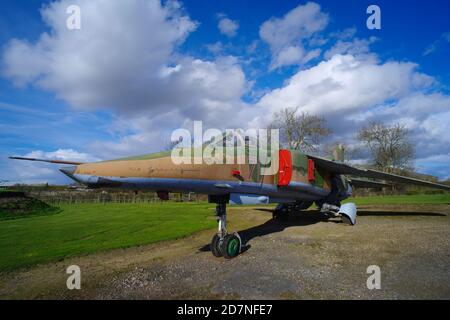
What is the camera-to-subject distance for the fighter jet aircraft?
532cm

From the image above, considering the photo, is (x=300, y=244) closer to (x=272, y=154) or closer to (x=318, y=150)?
(x=272, y=154)

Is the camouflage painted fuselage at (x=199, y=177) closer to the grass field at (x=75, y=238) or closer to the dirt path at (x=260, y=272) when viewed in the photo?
the dirt path at (x=260, y=272)

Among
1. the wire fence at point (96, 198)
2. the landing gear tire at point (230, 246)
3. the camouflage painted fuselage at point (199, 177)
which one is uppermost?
the camouflage painted fuselage at point (199, 177)

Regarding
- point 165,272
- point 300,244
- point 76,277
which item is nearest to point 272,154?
point 300,244

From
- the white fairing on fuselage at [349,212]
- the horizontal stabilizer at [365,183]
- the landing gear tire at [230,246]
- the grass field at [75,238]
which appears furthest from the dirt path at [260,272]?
the horizontal stabilizer at [365,183]

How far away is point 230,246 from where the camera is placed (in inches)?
291

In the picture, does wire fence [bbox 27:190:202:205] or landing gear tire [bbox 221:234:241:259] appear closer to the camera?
landing gear tire [bbox 221:234:241:259]

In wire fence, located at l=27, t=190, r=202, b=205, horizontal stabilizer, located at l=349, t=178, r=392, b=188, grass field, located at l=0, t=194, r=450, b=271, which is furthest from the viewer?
wire fence, located at l=27, t=190, r=202, b=205

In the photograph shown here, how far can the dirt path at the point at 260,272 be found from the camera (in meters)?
5.01

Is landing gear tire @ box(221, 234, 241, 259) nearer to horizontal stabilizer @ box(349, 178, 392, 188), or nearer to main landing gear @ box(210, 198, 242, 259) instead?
main landing gear @ box(210, 198, 242, 259)

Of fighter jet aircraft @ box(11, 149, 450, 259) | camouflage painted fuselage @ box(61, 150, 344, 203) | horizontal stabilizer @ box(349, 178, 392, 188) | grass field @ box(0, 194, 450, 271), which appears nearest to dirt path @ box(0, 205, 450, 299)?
grass field @ box(0, 194, 450, 271)

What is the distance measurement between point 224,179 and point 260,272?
7.90ft

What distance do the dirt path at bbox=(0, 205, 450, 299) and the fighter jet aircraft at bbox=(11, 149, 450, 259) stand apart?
122 cm

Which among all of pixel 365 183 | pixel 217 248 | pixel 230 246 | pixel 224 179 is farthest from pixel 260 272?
pixel 365 183
